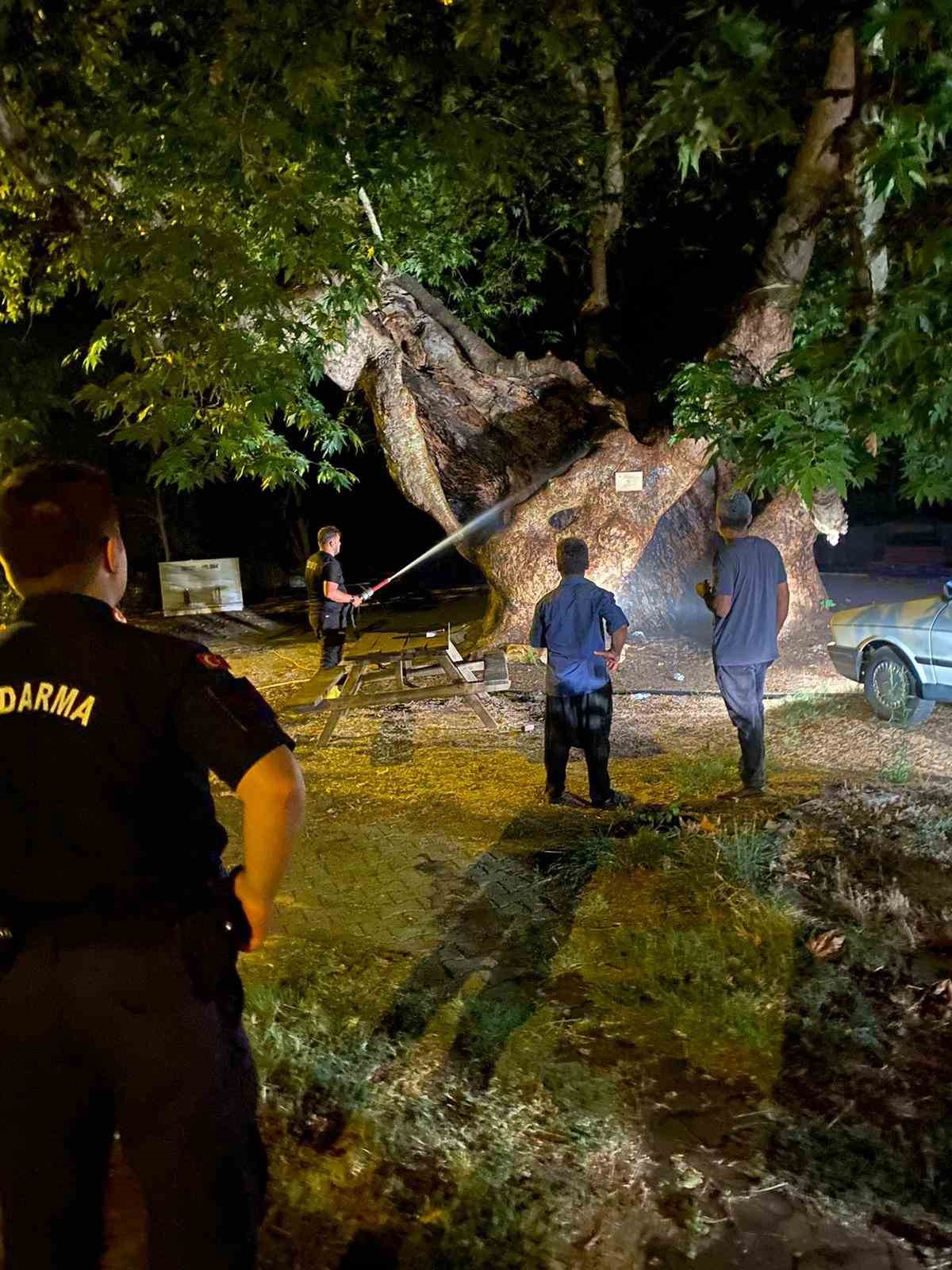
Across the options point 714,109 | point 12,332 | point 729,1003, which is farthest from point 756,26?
point 12,332

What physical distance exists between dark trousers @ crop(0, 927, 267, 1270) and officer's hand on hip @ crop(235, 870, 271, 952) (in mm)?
138

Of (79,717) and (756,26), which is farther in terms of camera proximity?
(756,26)

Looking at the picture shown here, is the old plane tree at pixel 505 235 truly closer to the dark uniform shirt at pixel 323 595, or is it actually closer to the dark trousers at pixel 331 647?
the dark uniform shirt at pixel 323 595

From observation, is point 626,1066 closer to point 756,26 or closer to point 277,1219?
point 277,1219

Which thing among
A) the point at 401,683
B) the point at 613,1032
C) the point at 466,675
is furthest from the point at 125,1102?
the point at 401,683

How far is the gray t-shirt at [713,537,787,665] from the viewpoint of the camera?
6.46m

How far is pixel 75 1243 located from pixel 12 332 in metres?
17.6

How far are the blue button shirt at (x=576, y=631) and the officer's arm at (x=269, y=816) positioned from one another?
4.53 metres

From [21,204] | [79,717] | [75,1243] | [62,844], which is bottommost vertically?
[75,1243]

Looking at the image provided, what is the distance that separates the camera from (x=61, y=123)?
870 centimetres

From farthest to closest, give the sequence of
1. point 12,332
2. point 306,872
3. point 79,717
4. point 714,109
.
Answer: point 12,332 → point 306,872 → point 714,109 → point 79,717

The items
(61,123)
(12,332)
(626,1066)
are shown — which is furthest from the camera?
(12,332)

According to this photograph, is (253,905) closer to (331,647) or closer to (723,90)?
(723,90)

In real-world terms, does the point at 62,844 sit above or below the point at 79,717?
below
